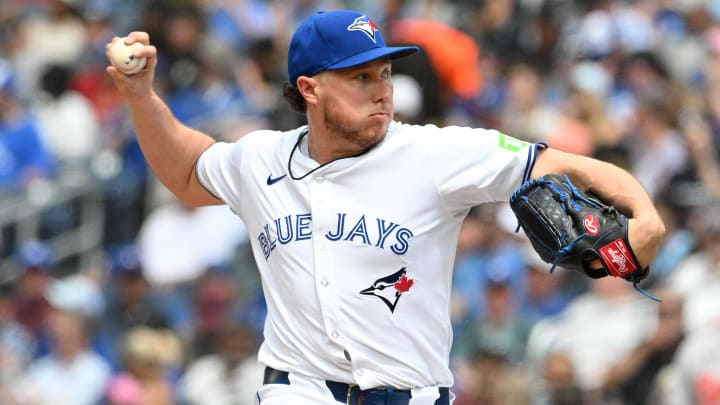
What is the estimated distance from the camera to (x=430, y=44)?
767 cm

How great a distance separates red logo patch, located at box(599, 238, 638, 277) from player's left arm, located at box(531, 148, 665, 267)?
0.09 feet

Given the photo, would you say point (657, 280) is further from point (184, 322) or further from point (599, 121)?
point (184, 322)

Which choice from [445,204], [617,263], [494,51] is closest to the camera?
[617,263]

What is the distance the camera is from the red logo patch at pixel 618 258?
4230 millimetres

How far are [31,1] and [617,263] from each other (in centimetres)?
1076

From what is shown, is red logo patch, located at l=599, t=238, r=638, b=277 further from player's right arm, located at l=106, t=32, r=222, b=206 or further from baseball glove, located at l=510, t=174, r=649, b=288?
player's right arm, located at l=106, t=32, r=222, b=206

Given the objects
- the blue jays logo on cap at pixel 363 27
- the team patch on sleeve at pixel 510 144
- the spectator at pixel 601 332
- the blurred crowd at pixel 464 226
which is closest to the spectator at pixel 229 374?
the blurred crowd at pixel 464 226

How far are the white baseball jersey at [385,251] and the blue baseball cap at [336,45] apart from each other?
0.29 metres

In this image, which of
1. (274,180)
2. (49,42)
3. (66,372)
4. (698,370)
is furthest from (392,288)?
(49,42)

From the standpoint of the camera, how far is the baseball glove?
4250mm

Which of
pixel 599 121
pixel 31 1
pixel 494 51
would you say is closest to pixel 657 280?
pixel 599 121

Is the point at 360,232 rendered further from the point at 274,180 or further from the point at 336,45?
the point at 336,45

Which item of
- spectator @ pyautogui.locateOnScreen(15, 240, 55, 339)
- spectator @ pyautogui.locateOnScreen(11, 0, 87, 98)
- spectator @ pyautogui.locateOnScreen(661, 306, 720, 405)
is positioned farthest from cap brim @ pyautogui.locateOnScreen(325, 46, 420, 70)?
spectator @ pyautogui.locateOnScreen(11, 0, 87, 98)

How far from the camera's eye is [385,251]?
4.56m
